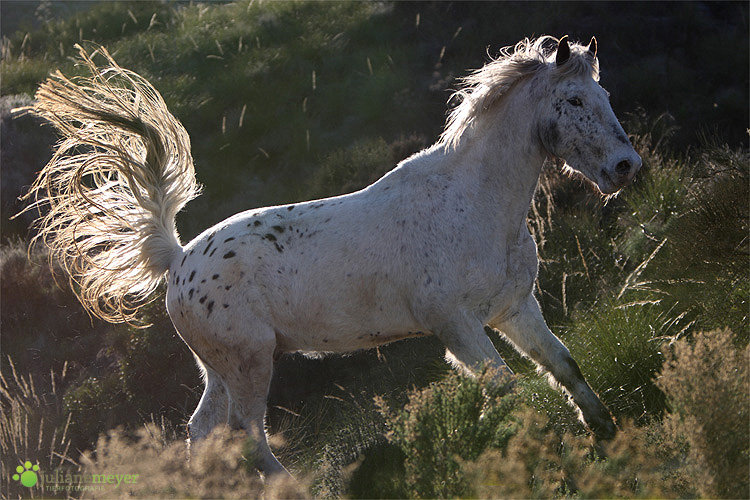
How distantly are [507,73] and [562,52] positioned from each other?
0.38 meters

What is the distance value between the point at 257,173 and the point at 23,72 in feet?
20.5

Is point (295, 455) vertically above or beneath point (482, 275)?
beneath

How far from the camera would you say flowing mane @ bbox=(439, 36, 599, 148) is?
15.2ft

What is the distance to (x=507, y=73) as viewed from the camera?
4.81 metres

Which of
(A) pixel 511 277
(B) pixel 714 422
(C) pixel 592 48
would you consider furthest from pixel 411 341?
(B) pixel 714 422

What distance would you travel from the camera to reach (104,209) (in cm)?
541

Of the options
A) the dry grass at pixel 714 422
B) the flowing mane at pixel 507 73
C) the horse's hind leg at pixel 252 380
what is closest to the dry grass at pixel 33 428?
the horse's hind leg at pixel 252 380

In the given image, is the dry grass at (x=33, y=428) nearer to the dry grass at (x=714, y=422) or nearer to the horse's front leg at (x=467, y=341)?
the horse's front leg at (x=467, y=341)

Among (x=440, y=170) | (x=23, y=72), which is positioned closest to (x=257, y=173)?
(x=23, y=72)

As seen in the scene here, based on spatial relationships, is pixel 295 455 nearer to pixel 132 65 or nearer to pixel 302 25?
pixel 132 65

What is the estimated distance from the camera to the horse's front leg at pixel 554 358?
188 inches

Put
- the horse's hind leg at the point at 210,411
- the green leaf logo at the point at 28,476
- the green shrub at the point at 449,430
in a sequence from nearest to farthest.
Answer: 1. the green shrub at the point at 449,430
2. the horse's hind leg at the point at 210,411
3. the green leaf logo at the point at 28,476

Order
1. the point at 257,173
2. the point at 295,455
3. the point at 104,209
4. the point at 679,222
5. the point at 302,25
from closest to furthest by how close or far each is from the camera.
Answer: the point at 104,209 → the point at 295,455 → the point at 679,222 → the point at 257,173 → the point at 302,25

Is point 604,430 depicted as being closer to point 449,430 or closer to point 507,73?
point 449,430
